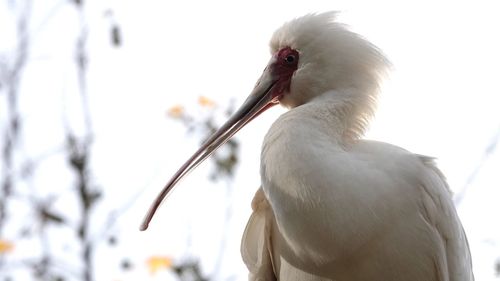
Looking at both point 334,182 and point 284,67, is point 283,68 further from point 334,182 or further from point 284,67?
point 334,182

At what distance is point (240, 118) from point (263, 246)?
635mm

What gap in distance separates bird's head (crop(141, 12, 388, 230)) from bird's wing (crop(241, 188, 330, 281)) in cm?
39

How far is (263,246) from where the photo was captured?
231 inches

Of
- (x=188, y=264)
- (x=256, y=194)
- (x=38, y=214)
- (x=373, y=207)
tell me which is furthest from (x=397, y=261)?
(x=38, y=214)

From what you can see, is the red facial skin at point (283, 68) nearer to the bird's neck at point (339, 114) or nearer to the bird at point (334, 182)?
the bird at point (334, 182)

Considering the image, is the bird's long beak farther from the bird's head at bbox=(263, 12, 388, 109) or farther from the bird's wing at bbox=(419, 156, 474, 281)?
the bird's wing at bbox=(419, 156, 474, 281)

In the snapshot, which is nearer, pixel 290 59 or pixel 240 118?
pixel 290 59

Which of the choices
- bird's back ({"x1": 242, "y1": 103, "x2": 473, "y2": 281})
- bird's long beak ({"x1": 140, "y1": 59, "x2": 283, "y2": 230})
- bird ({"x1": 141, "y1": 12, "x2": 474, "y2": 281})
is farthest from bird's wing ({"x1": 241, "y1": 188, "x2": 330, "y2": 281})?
bird's long beak ({"x1": 140, "y1": 59, "x2": 283, "y2": 230})

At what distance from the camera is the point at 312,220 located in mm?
4926

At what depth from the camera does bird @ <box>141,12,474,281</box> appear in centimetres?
495

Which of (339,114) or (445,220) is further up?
(339,114)

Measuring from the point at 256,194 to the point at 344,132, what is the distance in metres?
0.60

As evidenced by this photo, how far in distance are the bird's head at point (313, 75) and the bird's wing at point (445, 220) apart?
0.42 meters

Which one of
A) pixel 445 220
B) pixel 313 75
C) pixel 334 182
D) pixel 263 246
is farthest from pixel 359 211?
pixel 263 246
